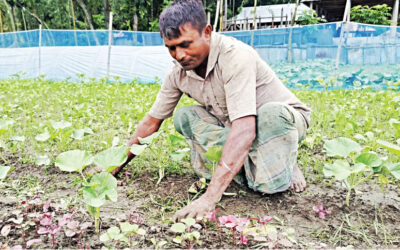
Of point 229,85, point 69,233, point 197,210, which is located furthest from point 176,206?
point 229,85

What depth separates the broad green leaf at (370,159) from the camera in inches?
51.1

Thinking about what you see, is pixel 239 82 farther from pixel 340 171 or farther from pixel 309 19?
pixel 309 19

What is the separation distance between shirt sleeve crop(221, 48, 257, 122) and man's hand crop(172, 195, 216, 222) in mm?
374

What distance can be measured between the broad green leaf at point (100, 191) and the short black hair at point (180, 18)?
679mm

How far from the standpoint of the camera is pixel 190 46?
1.46 m

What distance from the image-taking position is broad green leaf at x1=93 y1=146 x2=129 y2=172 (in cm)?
128

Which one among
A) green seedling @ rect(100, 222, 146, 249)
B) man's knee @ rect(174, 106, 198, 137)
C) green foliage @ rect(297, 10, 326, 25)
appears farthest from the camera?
green foliage @ rect(297, 10, 326, 25)

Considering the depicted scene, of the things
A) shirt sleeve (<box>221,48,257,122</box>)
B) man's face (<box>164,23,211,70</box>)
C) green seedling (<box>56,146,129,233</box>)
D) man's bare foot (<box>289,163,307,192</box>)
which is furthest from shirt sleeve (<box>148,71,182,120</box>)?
man's bare foot (<box>289,163,307,192</box>)

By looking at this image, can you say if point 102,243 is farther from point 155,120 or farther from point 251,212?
point 155,120

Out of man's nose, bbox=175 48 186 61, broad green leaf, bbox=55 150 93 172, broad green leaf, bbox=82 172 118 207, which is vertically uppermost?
man's nose, bbox=175 48 186 61

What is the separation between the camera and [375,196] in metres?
1.64

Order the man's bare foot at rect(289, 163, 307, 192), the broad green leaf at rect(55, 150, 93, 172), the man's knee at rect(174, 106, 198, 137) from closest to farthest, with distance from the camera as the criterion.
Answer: the broad green leaf at rect(55, 150, 93, 172), the man's bare foot at rect(289, 163, 307, 192), the man's knee at rect(174, 106, 198, 137)

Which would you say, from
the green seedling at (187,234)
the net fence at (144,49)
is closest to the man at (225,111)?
the green seedling at (187,234)

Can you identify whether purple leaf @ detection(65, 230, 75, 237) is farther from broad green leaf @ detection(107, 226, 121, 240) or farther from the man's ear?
the man's ear
